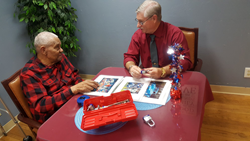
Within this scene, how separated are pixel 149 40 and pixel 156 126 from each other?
3.16 feet

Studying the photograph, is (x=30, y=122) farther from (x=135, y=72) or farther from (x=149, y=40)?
(x=149, y=40)

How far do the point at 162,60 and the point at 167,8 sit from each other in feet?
2.73

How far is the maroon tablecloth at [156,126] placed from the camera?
82 centimetres

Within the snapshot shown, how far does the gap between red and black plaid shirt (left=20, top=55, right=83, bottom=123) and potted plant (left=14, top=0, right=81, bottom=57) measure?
868 millimetres

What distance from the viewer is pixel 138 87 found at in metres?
1.23

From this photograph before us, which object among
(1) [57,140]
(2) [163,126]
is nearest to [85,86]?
(1) [57,140]

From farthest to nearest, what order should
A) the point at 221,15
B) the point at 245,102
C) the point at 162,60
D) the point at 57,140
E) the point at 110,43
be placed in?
1. the point at 110,43
2. the point at 245,102
3. the point at 221,15
4. the point at 162,60
5. the point at 57,140

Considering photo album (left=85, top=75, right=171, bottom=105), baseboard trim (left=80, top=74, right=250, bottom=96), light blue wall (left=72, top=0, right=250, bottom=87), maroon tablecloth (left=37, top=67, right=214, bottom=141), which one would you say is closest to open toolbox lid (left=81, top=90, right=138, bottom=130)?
maroon tablecloth (left=37, top=67, right=214, bottom=141)

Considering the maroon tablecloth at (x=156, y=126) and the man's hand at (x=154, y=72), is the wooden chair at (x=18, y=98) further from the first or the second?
the man's hand at (x=154, y=72)

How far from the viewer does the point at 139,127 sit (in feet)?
2.88

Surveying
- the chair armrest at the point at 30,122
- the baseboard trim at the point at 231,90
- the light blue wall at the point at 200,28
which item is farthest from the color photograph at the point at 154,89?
the baseboard trim at the point at 231,90

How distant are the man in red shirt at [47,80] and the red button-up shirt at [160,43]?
1.84 feet

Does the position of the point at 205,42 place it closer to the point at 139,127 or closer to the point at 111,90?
the point at 111,90

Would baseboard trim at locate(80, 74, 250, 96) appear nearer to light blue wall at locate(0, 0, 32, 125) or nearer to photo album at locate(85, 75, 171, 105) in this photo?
photo album at locate(85, 75, 171, 105)
